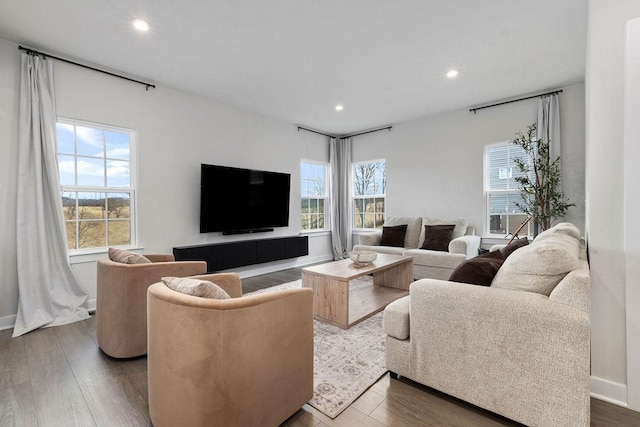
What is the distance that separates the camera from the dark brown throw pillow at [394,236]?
5.04m

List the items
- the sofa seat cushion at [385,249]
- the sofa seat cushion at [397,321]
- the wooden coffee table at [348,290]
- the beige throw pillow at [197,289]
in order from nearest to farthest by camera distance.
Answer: the beige throw pillow at [197,289]
the sofa seat cushion at [397,321]
the wooden coffee table at [348,290]
the sofa seat cushion at [385,249]

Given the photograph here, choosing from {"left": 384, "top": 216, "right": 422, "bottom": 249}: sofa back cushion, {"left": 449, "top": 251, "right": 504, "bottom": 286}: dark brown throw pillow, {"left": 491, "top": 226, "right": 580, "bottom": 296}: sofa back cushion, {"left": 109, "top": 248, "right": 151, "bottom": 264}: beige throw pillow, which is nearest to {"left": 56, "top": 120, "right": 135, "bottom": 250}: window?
{"left": 109, "top": 248, "right": 151, "bottom": 264}: beige throw pillow

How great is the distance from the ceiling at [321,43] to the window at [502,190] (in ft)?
2.81

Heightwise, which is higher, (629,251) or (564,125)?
(564,125)

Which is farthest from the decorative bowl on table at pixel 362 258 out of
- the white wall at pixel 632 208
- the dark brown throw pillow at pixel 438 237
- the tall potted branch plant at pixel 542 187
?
the tall potted branch plant at pixel 542 187

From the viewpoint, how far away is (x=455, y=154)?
5.06 metres

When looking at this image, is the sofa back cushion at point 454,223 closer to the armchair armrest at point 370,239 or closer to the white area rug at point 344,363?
the armchair armrest at point 370,239

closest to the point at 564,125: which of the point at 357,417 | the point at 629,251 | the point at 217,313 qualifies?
the point at 629,251

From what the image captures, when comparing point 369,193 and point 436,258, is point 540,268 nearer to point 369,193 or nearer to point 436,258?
point 436,258

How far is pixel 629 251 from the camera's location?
1700mm

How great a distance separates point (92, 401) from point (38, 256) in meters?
2.02

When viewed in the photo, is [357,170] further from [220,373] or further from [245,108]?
[220,373]

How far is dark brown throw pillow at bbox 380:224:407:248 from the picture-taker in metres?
5.04

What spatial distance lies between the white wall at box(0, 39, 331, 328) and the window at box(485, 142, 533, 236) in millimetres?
3360
